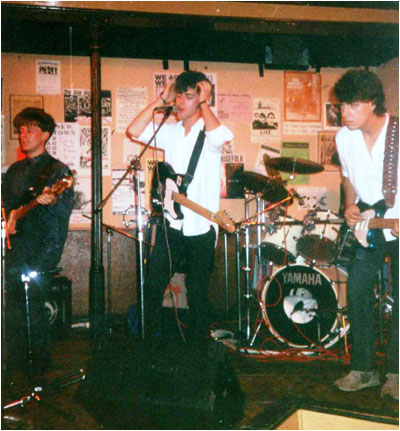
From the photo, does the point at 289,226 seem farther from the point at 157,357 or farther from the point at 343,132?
the point at 157,357

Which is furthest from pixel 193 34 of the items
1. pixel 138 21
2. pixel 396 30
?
pixel 396 30

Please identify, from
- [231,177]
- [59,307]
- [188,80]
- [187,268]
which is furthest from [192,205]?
[231,177]

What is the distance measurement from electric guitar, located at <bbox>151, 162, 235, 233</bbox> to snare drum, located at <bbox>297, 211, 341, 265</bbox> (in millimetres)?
1002

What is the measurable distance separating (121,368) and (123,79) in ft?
12.3

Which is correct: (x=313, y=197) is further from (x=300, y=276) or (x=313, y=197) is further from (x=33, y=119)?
(x=33, y=119)

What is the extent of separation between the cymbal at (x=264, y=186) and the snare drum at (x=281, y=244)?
0.82ft

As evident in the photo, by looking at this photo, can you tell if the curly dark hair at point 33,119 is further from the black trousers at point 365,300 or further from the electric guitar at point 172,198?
the black trousers at point 365,300

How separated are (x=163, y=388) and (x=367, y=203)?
1744 millimetres

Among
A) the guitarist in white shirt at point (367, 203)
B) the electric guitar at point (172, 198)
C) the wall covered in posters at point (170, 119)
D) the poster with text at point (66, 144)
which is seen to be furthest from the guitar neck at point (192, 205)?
the poster with text at point (66, 144)

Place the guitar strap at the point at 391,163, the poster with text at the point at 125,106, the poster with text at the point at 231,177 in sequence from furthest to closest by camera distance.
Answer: the poster with text at the point at 231,177 < the poster with text at the point at 125,106 < the guitar strap at the point at 391,163

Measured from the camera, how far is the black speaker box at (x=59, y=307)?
13.6 ft

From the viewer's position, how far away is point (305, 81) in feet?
16.9

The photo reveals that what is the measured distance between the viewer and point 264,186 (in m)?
3.93

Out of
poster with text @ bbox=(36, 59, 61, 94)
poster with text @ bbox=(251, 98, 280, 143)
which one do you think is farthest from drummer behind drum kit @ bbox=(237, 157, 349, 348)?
poster with text @ bbox=(36, 59, 61, 94)
